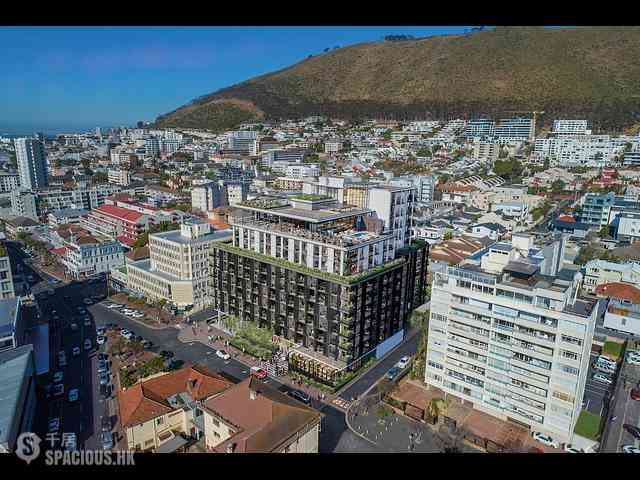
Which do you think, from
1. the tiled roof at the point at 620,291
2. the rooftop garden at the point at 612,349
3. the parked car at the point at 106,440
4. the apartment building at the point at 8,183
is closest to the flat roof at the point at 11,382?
the parked car at the point at 106,440

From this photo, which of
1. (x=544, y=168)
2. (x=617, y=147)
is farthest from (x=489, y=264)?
(x=617, y=147)

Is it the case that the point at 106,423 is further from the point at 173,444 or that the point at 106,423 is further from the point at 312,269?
the point at 312,269

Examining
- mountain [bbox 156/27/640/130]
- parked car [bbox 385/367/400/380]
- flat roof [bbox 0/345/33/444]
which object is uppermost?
mountain [bbox 156/27/640/130]

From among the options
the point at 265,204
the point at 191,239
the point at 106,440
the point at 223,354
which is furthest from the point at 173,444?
the point at 191,239

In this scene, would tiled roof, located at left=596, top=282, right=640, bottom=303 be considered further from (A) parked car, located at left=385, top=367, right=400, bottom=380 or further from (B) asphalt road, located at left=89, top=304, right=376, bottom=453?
(B) asphalt road, located at left=89, top=304, right=376, bottom=453

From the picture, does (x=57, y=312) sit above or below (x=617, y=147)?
below

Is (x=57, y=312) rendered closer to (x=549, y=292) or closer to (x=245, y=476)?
(x=549, y=292)

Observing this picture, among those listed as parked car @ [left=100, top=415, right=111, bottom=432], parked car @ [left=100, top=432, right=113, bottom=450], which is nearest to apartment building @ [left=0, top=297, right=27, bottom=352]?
parked car @ [left=100, top=415, right=111, bottom=432]
